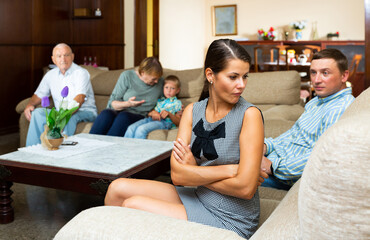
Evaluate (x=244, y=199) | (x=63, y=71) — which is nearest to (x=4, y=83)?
(x=63, y=71)

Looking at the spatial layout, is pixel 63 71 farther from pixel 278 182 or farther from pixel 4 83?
pixel 278 182

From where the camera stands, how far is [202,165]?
138 cm

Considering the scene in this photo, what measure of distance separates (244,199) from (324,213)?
0.69 metres

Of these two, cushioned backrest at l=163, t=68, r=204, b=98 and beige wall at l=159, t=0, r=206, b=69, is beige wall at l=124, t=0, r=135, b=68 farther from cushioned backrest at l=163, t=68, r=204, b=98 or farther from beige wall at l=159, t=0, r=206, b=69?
cushioned backrest at l=163, t=68, r=204, b=98

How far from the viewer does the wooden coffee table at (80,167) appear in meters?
2.04

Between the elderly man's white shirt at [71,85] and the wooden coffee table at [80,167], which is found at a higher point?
the elderly man's white shirt at [71,85]

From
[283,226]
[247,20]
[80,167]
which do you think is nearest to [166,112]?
[80,167]

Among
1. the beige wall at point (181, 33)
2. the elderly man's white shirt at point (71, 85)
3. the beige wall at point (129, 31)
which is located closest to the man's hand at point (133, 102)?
the elderly man's white shirt at point (71, 85)

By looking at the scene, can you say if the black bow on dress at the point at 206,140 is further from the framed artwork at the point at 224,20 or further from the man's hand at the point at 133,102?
the framed artwork at the point at 224,20

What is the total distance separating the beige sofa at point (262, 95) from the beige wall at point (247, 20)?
312cm

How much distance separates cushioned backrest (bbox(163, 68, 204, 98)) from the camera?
3758mm

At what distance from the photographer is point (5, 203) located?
2.35 m

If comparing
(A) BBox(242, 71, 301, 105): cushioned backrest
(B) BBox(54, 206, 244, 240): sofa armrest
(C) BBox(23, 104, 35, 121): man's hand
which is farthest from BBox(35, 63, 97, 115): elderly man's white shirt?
(B) BBox(54, 206, 244, 240): sofa armrest

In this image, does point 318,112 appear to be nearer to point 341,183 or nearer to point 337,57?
point 337,57
